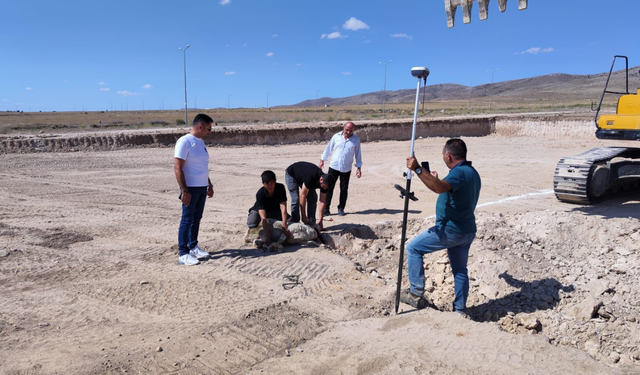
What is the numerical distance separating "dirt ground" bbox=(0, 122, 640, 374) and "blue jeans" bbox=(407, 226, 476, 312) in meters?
0.31

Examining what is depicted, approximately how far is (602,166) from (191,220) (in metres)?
7.80

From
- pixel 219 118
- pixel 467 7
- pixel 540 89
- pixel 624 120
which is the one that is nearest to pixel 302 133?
pixel 624 120

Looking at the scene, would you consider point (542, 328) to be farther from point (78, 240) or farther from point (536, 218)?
point (78, 240)

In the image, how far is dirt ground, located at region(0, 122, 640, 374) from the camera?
3.90 metres

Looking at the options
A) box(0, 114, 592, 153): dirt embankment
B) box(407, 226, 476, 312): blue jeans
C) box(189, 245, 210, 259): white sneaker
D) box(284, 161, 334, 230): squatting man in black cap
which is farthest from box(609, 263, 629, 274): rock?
box(0, 114, 592, 153): dirt embankment

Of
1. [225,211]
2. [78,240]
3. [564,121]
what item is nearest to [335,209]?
[225,211]

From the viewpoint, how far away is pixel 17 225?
7758 mm

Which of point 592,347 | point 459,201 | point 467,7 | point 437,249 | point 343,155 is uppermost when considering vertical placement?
point 467,7

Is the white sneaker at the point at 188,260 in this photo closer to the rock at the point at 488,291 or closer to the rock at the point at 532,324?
the rock at the point at 488,291

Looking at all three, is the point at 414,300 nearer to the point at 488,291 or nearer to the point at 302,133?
the point at 488,291

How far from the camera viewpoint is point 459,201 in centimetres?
449

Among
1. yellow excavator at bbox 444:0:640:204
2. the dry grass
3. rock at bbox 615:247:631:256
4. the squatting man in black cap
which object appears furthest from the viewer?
the dry grass

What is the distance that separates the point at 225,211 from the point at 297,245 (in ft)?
10.0

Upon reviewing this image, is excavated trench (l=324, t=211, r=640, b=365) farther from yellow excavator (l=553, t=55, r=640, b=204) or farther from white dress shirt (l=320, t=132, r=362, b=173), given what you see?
yellow excavator (l=553, t=55, r=640, b=204)
